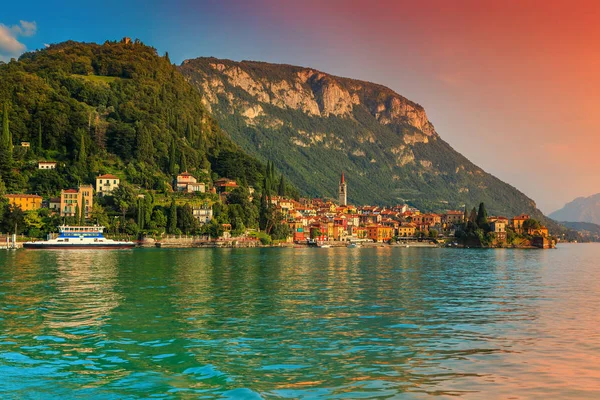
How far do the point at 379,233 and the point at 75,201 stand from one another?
9602cm

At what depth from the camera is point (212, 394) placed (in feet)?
40.2

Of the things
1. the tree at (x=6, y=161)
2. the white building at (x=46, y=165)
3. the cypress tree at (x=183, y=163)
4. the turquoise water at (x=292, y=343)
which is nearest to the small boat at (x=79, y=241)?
the tree at (x=6, y=161)

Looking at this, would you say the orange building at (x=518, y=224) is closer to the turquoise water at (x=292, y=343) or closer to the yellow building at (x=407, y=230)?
the yellow building at (x=407, y=230)

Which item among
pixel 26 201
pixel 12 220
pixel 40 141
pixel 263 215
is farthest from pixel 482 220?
pixel 12 220

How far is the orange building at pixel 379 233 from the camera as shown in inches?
6825

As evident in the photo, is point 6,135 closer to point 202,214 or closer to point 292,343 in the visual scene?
point 202,214

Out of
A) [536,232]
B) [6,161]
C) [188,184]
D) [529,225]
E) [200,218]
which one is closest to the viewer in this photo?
[6,161]

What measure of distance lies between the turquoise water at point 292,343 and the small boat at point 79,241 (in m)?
58.3

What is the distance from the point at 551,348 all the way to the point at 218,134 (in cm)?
15259

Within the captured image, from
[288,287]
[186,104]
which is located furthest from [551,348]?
[186,104]

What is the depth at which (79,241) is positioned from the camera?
3526 inches

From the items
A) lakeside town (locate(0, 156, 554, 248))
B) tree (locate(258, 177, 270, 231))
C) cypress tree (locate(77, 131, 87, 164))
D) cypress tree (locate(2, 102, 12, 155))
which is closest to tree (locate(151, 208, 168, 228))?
lakeside town (locate(0, 156, 554, 248))

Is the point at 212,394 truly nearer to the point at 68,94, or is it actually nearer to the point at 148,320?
the point at 148,320

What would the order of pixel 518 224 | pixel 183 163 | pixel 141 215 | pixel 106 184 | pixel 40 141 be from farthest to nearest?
1. pixel 518 224
2. pixel 183 163
3. pixel 40 141
4. pixel 106 184
5. pixel 141 215
